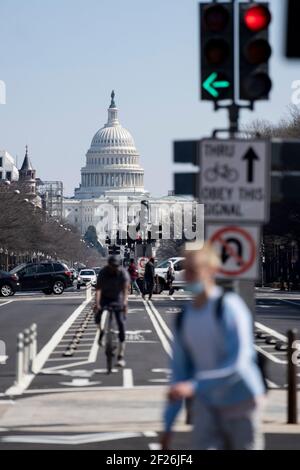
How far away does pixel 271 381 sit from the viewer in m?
22.4

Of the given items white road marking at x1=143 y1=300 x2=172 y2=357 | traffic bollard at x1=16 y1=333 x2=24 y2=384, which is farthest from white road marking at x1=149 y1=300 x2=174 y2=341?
traffic bollard at x1=16 y1=333 x2=24 y2=384

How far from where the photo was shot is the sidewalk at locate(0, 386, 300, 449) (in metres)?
15.7

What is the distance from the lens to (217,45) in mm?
13461

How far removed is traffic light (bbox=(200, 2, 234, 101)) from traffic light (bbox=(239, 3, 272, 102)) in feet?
0.40

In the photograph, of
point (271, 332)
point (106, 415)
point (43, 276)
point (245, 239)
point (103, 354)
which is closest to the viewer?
point (245, 239)

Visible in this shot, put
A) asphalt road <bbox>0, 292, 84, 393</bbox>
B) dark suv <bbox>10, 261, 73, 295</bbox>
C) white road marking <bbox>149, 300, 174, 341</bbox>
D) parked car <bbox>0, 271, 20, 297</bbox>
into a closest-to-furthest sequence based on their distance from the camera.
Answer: asphalt road <bbox>0, 292, 84, 393</bbox>, white road marking <bbox>149, 300, 174, 341</bbox>, parked car <bbox>0, 271, 20, 297</bbox>, dark suv <bbox>10, 261, 73, 295</bbox>

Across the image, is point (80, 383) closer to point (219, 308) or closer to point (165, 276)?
point (219, 308)

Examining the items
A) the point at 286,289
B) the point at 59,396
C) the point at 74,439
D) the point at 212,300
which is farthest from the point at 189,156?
the point at 286,289

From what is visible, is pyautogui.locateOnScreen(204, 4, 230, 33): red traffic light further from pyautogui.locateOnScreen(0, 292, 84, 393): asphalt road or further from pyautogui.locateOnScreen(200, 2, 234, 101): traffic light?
pyautogui.locateOnScreen(0, 292, 84, 393): asphalt road

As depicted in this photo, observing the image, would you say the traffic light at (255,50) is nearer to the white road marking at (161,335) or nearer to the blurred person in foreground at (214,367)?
the blurred person in foreground at (214,367)

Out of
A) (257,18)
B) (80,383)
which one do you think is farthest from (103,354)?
(257,18)

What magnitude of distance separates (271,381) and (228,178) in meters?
10.4

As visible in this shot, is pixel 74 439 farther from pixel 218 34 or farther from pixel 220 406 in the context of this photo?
pixel 220 406

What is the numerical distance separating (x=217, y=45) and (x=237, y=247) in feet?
7.30
